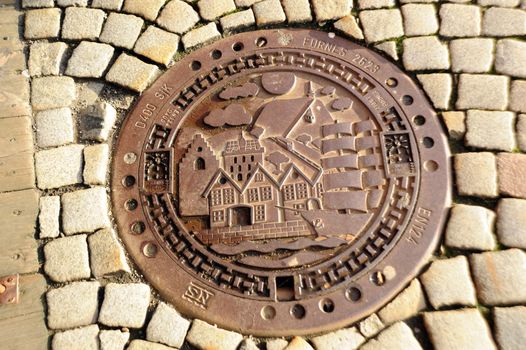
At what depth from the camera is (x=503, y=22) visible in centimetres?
285

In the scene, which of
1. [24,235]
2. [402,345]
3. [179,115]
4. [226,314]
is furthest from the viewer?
[179,115]

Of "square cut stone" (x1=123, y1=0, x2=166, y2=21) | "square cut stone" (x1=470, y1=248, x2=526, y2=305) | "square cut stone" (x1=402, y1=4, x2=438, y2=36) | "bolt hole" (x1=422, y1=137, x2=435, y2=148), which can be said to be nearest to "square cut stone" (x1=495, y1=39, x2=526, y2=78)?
"square cut stone" (x1=402, y1=4, x2=438, y2=36)

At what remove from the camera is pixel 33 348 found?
2.18m

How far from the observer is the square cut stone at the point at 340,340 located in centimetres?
205

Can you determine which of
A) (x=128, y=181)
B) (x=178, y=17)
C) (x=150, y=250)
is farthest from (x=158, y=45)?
(x=150, y=250)

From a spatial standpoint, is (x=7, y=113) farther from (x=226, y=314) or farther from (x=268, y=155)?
(x=226, y=314)

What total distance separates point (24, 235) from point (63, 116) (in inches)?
31.5

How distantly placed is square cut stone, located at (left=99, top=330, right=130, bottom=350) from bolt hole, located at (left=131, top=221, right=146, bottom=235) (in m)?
0.53

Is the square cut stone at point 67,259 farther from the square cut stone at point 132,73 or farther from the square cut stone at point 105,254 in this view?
the square cut stone at point 132,73

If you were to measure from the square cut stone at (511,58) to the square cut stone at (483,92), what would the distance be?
0.07 m

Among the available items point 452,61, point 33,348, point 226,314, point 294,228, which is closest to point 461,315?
point 294,228

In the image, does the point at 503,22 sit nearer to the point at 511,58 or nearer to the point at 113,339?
the point at 511,58

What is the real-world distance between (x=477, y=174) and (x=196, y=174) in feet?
5.19

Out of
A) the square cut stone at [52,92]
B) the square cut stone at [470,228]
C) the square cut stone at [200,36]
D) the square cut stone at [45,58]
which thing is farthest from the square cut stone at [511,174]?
the square cut stone at [45,58]
